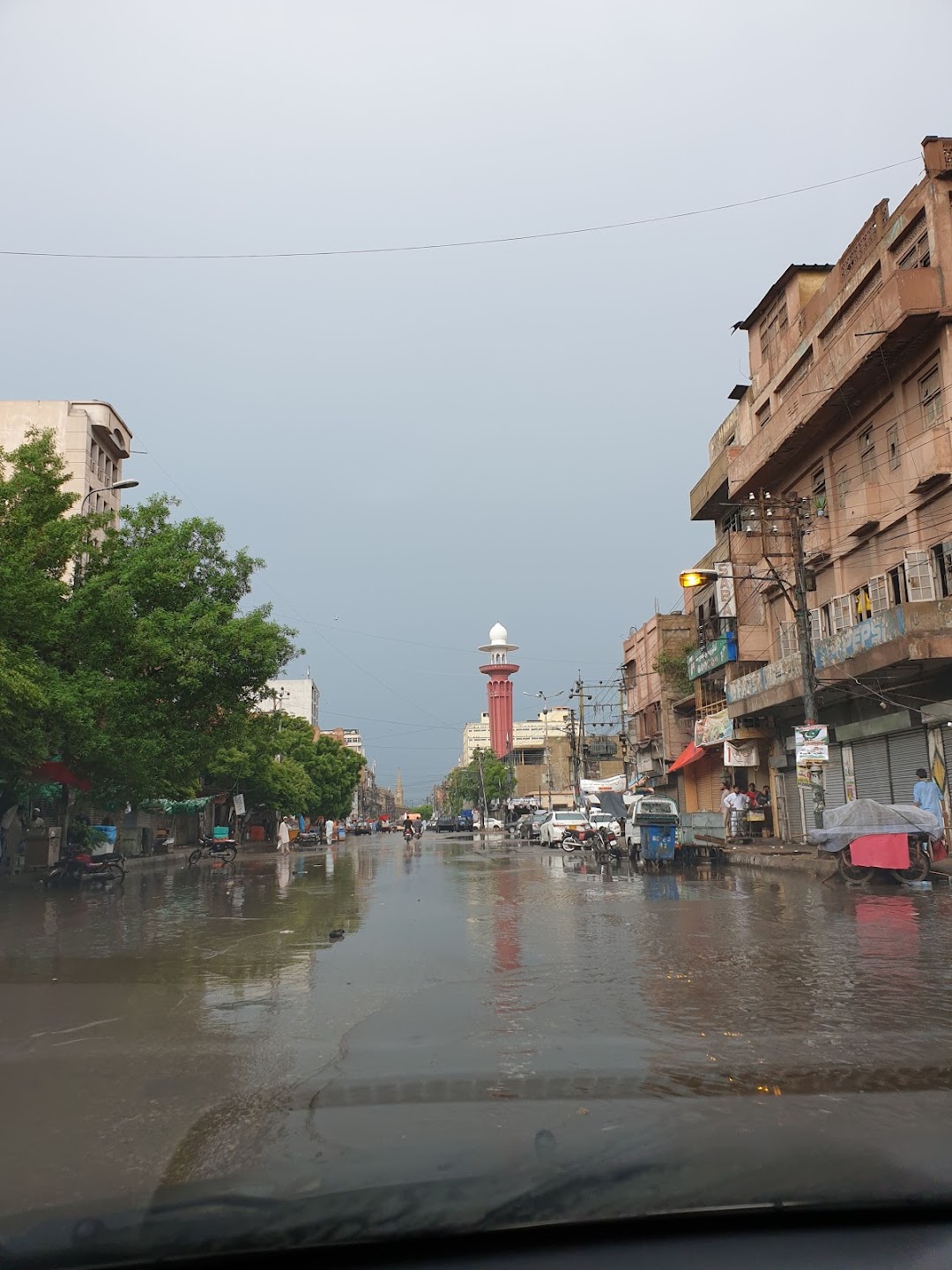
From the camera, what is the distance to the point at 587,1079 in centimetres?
581

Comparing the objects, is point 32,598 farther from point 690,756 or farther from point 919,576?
point 690,756

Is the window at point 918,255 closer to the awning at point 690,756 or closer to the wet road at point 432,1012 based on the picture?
the wet road at point 432,1012

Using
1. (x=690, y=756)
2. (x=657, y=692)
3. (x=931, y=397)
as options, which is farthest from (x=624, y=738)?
(x=931, y=397)

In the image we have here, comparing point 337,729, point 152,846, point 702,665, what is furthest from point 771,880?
point 337,729

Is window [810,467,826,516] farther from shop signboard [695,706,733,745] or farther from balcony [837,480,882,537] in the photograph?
shop signboard [695,706,733,745]

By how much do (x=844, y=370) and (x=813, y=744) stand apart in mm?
11616

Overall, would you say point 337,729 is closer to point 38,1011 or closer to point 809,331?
point 809,331

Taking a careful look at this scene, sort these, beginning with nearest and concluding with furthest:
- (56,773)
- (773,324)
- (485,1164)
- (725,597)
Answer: (485,1164) < (56,773) < (773,324) < (725,597)

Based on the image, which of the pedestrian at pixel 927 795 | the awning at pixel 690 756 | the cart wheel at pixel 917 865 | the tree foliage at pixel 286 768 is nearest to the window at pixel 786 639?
the awning at pixel 690 756

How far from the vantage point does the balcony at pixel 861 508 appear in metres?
28.0

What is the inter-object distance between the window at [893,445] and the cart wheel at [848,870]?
12875mm

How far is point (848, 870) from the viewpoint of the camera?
18875 mm

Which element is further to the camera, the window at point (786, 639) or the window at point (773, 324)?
the window at point (773, 324)

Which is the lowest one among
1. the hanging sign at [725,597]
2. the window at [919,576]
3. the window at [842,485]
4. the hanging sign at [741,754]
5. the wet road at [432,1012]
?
the wet road at [432,1012]
